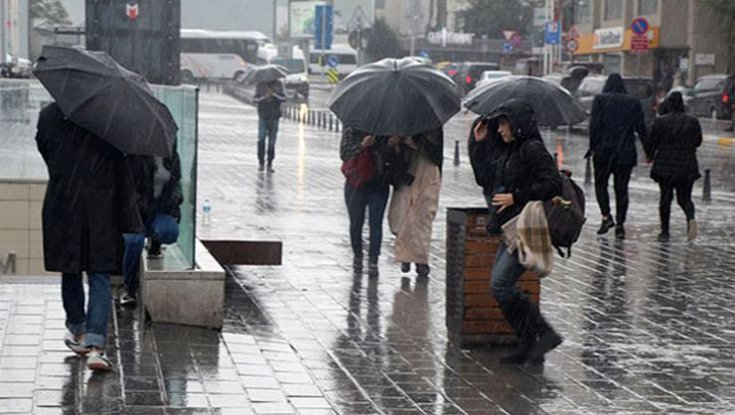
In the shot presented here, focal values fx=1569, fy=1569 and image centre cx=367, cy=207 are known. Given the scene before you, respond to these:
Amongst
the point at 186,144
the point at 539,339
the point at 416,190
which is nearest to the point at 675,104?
the point at 416,190

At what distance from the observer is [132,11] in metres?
12.7

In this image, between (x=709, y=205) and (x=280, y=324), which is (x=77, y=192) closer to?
(x=280, y=324)

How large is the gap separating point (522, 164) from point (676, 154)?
26.2ft

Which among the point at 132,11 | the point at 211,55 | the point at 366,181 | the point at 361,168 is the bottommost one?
the point at 211,55

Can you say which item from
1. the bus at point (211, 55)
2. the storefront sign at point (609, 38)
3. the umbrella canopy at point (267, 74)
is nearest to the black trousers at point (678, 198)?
the umbrella canopy at point (267, 74)

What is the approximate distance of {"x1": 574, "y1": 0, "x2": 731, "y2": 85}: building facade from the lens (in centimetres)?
6650

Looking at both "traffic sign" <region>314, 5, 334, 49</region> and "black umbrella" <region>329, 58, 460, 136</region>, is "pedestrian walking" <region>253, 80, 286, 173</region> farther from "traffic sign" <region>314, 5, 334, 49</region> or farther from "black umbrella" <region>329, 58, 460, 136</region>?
"traffic sign" <region>314, 5, 334, 49</region>

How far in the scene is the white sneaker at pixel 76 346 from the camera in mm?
8852

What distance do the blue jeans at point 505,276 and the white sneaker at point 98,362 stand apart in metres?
2.37

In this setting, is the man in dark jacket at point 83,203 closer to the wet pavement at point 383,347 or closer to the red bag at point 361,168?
the wet pavement at point 383,347

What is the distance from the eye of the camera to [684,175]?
17.0 metres

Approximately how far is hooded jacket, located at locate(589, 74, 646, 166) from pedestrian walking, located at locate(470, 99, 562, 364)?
7.69 meters

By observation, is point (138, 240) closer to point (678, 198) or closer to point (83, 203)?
point (83, 203)

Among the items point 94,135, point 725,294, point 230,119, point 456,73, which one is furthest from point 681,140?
point 456,73
